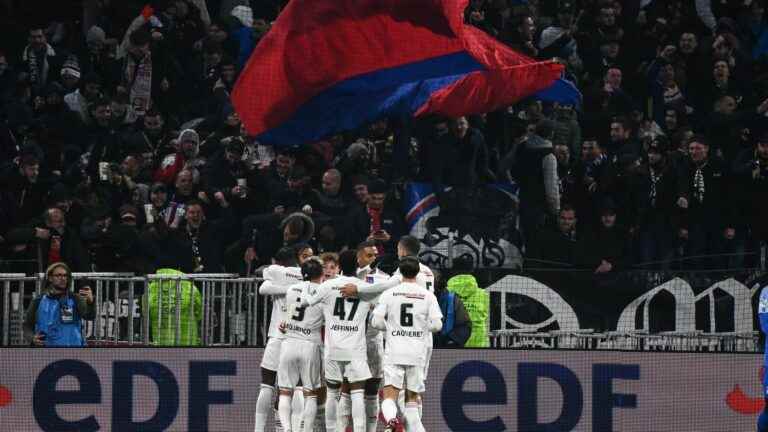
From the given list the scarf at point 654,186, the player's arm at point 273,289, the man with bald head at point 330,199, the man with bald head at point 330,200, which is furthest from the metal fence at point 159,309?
the scarf at point 654,186

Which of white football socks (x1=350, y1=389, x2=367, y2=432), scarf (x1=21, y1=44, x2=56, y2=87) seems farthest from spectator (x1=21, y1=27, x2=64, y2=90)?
white football socks (x1=350, y1=389, x2=367, y2=432)

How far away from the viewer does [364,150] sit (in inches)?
864

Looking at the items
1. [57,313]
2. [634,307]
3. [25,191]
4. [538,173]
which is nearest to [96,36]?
[25,191]

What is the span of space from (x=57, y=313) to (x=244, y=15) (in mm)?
8611

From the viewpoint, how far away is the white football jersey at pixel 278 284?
16.7 meters

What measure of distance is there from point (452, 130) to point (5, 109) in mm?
6375

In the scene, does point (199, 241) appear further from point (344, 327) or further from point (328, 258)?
point (344, 327)

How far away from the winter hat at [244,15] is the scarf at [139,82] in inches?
63.5

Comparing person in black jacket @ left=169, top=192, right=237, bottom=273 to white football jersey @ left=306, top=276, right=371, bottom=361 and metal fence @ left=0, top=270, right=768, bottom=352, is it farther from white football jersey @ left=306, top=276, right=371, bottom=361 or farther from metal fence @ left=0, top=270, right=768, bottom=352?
white football jersey @ left=306, top=276, right=371, bottom=361

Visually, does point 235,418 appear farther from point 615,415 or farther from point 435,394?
point 615,415

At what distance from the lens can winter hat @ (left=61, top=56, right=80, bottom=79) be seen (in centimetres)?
2398

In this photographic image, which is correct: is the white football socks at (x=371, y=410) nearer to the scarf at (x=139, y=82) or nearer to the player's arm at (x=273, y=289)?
the player's arm at (x=273, y=289)

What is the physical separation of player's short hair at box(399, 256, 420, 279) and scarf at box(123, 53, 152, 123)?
8.49 meters

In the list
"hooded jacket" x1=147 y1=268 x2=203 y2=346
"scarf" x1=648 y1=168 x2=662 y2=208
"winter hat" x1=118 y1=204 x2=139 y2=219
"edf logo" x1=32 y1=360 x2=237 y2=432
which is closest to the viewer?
"edf logo" x1=32 y1=360 x2=237 y2=432
